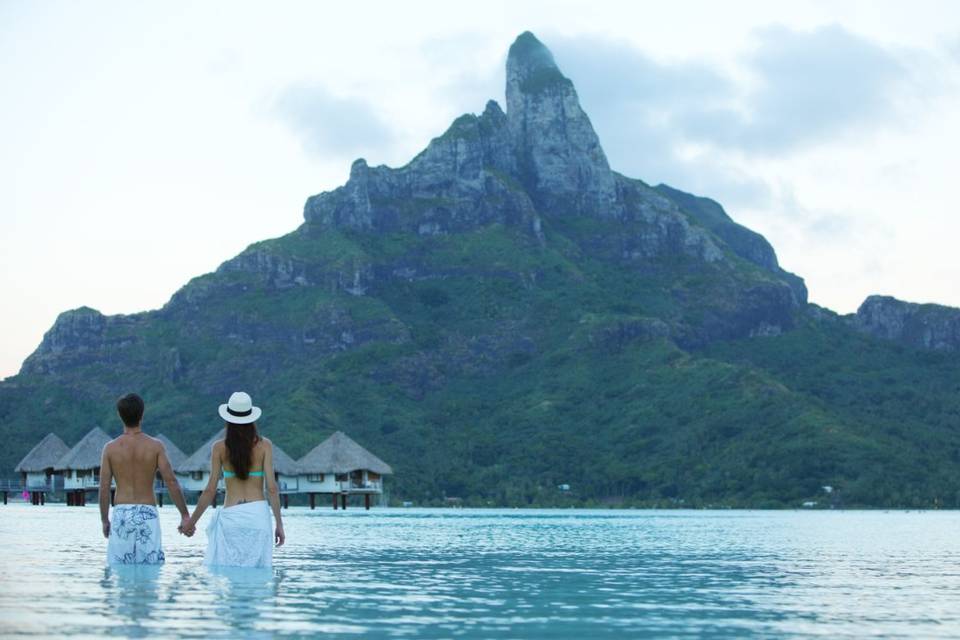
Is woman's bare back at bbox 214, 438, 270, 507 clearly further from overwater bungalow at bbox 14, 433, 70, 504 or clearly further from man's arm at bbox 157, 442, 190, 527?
overwater bungalow at bbox 14, 433, 70, 504

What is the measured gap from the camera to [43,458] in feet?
280

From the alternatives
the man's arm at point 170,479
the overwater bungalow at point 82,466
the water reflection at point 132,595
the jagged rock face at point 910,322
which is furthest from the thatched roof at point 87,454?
the jagged rock face at point 910,322

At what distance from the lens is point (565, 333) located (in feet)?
475

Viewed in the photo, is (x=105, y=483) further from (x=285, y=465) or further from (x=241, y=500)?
(x=285, y=465)

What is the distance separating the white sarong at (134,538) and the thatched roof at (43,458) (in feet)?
229

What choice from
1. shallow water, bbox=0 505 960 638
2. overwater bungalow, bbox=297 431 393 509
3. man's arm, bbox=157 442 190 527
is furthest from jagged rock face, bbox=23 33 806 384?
man's arm, bbox=157 442 190 527

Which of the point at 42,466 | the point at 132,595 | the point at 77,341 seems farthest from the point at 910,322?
the point at 132,595

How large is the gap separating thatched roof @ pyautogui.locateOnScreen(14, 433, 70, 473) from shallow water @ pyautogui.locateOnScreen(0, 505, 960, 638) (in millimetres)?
57824

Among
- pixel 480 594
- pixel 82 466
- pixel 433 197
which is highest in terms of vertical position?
pixel 433 197

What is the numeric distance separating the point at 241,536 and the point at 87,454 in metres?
66.6

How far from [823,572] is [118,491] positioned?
1197 cm

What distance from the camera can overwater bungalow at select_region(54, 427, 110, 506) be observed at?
8075 cm

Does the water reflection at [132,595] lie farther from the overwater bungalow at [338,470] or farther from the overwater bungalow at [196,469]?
the overwater bungalow at [338,470]

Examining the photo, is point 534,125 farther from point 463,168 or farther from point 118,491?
point 118,491
